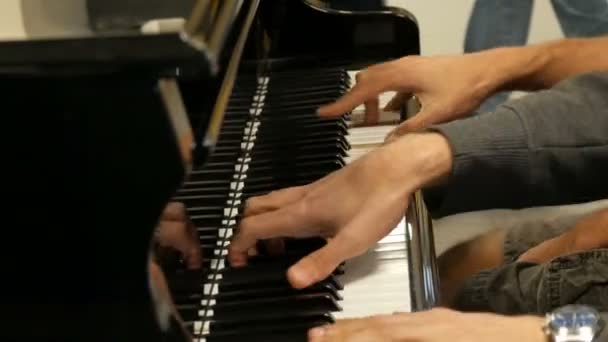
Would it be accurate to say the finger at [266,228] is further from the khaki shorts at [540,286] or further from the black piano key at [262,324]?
the khaki shorts at [540,286]

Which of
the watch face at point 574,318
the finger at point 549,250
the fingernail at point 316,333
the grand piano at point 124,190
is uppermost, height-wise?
the grand piano at point 124,190

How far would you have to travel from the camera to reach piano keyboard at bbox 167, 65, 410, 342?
33.2 inches

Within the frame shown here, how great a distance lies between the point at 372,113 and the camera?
1292mm

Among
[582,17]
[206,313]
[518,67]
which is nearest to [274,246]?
[206,313]

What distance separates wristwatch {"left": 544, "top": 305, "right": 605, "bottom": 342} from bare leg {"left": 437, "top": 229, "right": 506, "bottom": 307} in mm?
374

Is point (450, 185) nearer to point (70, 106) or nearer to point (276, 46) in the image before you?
point (276, 46)

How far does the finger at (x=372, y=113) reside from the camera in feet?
4.21

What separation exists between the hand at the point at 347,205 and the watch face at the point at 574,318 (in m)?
0.20

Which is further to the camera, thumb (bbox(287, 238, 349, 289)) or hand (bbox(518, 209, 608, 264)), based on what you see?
hand (bbox(518, 209, 608, 264))

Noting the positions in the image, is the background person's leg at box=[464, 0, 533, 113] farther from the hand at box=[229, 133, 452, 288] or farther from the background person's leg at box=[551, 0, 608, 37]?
the hand at box=[229, 133, 452, 288]

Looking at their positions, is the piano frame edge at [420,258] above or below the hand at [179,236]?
below

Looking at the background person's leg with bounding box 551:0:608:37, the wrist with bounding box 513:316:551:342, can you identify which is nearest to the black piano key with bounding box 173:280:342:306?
the wrist with bounding box 513:316:551:342

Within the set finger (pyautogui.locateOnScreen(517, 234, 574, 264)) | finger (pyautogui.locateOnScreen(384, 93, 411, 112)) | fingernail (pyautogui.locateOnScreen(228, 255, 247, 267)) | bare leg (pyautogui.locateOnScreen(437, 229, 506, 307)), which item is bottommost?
bare leg (pyautogui.locateOnScreen(437, 229, 506, 307))

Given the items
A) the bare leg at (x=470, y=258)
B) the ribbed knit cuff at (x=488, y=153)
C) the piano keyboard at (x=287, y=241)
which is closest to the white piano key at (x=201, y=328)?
the piano keyboard at (x=287, y=241)
